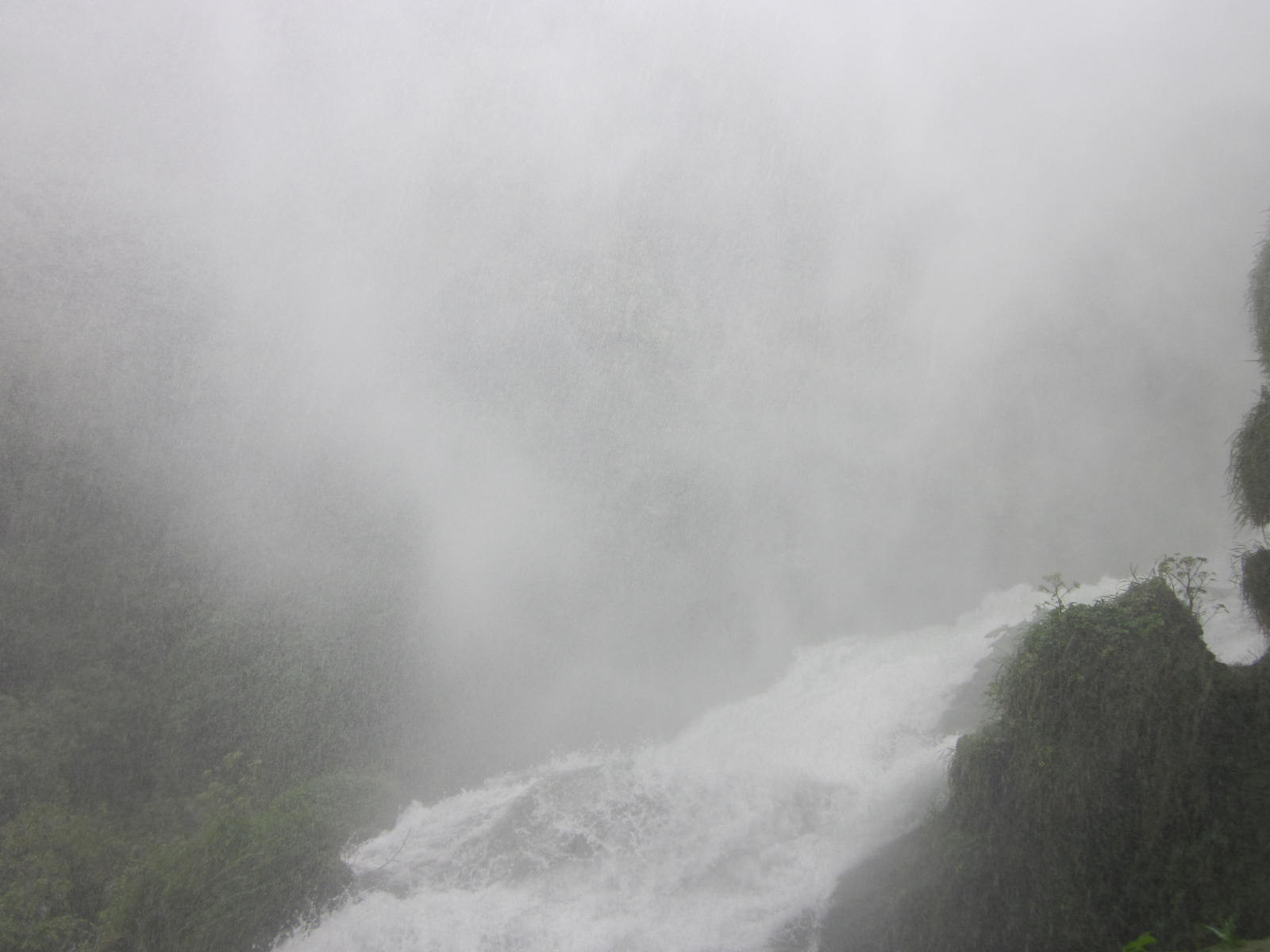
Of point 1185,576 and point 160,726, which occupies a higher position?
point 160,726

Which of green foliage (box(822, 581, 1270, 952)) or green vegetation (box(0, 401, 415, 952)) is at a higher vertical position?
green vegetation (box(0, 401, 415, 952))

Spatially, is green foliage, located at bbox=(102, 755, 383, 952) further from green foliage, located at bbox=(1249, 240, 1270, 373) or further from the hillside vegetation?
green foliage, located at bbox=(1249, 240, 1270, 373)

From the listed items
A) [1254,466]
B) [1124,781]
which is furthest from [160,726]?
[1254,466]

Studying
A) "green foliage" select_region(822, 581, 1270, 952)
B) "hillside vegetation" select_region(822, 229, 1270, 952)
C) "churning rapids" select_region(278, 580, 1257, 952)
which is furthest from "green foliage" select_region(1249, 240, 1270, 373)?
"churning rapids" select_region(278, 580, 1257, 952)

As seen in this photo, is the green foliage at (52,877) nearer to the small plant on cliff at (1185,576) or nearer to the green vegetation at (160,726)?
the green vegetation at (160,726)

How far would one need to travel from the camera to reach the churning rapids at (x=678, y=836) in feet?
56.2

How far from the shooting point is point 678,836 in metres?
21.0

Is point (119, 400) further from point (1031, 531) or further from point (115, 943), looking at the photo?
point (1031, 531)

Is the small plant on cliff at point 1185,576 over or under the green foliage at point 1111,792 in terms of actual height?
over

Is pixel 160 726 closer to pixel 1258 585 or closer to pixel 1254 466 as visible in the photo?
pixel 1258 585

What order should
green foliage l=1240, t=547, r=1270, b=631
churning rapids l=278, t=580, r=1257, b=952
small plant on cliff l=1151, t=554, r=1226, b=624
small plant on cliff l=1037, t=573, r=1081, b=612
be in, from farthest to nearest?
churning rapids l=278, t=580, r=1257, b=952
small plant on cliff l=1037, t=573, r=1081, b=612
small plant on cliff l=1151, t=554, r=1226, b=624
green foliage l=1240, t=547, r=1270, b=631

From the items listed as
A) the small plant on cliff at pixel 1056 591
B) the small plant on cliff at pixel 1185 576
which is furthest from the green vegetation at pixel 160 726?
the small plant on cliff at pixel 1185 576

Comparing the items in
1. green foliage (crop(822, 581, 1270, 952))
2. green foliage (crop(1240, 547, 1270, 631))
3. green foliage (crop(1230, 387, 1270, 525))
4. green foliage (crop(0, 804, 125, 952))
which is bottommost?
green foliage (crop(822, 581, 1270, 952))

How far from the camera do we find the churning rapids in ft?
56.2
